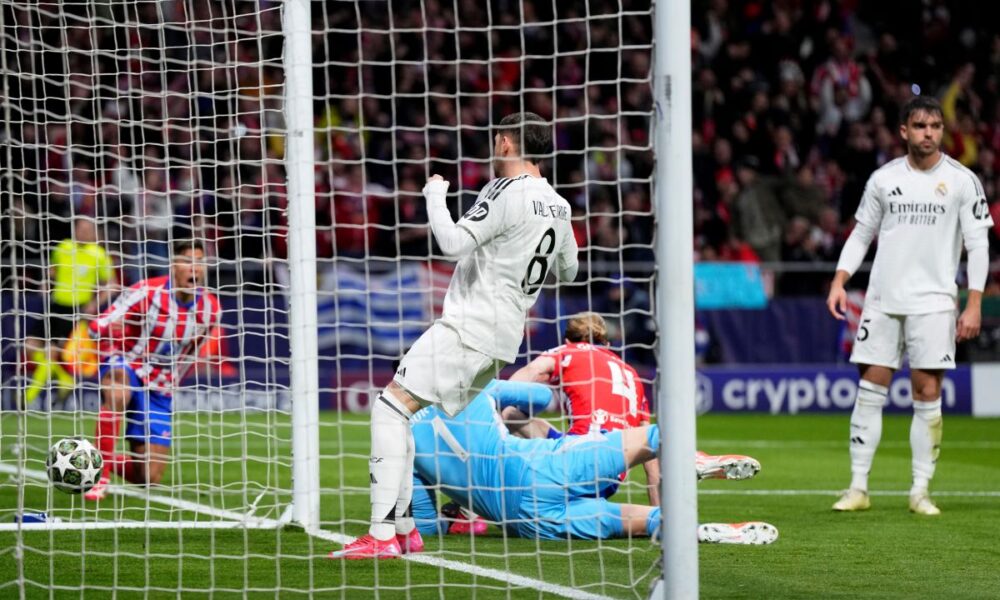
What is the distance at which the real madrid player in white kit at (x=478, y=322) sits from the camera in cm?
578

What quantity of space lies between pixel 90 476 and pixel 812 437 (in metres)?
7.64

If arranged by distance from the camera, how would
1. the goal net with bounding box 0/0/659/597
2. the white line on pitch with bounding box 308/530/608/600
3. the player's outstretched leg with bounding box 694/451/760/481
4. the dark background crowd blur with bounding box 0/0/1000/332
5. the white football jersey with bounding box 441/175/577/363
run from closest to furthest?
1. the white line on pitch with bounding box 308/530/608/600
2. the goal net with bounding box 0/0/659/597
3. the white football jersey with bounding box 441/175/577/363
4. the player's outstretched leg with bounding box 694/451/760/481
5. the dark background crowd blur with bounding box 0/0/1000/332

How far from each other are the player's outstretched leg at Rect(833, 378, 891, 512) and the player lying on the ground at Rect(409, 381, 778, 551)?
1.79 metres

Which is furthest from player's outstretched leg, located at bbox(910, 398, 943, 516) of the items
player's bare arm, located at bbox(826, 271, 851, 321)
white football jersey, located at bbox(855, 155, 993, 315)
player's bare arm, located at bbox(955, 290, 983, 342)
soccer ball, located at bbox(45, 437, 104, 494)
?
soccer ball, located at bbox(45, 437, 104, 494)

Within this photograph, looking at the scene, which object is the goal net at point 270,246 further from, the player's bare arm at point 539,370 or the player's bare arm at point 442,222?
the player's bare arm at point 539,370

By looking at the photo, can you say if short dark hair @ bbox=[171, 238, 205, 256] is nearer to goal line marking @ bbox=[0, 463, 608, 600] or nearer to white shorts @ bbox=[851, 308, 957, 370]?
goal line marking @ bbox=[0, 463, 608, 600]

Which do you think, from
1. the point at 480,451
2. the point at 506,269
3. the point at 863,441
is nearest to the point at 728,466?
the point at 480,451

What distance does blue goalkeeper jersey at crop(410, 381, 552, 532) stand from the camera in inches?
248

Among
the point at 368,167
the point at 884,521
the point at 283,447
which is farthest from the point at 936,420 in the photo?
the point at 368,167

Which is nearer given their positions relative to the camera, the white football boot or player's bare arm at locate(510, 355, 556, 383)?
player's bare arm at locate(510, 355, 556, 383)

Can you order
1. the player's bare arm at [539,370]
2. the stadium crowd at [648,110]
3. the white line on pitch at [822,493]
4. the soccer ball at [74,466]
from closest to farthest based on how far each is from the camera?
the player's bare arm at [539,370], the soccer ball at [74,466], the white line on pitch at [822,493], the stadium crowd at [648,110]

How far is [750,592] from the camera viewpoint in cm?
507

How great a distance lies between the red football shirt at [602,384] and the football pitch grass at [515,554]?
0.76m

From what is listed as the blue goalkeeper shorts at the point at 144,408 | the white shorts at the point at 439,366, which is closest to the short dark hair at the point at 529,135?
the white shorts at the point at 439,366
